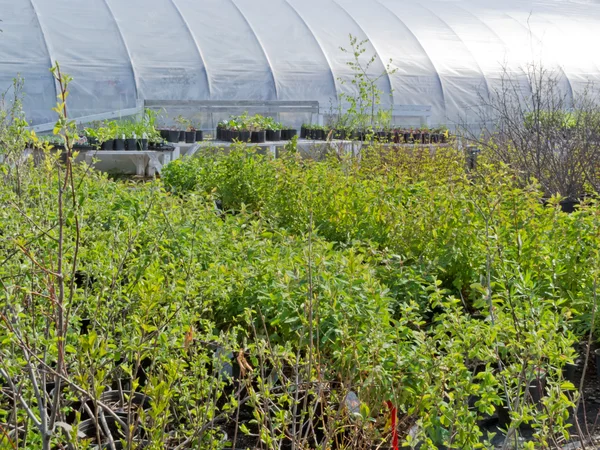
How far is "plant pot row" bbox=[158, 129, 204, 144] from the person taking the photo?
414 inches

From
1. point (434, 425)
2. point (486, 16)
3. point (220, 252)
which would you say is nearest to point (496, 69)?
point (486, 16)

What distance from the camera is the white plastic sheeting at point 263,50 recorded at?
11.2m

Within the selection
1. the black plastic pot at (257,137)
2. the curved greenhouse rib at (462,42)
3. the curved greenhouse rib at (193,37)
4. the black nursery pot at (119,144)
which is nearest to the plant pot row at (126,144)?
the black nursery pot at (119,144)

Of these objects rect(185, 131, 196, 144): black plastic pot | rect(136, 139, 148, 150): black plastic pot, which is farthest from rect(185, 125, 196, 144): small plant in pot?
rect(136, 139, 148, 150): black plastic pot

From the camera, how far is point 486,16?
15883mm

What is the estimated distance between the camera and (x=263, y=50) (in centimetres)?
1255

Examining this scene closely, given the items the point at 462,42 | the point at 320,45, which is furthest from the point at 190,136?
the point at 462,42

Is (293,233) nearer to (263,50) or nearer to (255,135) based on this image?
(255,135)

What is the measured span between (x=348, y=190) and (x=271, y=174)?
1110 millimetres

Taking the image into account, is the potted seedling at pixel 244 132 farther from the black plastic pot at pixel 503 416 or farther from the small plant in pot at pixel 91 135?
the black plastic pot at pixel 503 416

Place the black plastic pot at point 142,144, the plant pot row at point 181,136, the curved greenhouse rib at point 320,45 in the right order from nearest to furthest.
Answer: the black plastic pot at point 142,144 → the plant pot row at point 181,136 → the curved greenhouse rib at point 320,45

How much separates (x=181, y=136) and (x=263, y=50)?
2635mm

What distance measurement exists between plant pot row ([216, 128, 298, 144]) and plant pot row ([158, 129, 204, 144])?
0.30m

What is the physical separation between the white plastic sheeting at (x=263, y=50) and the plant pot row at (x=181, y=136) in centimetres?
121
